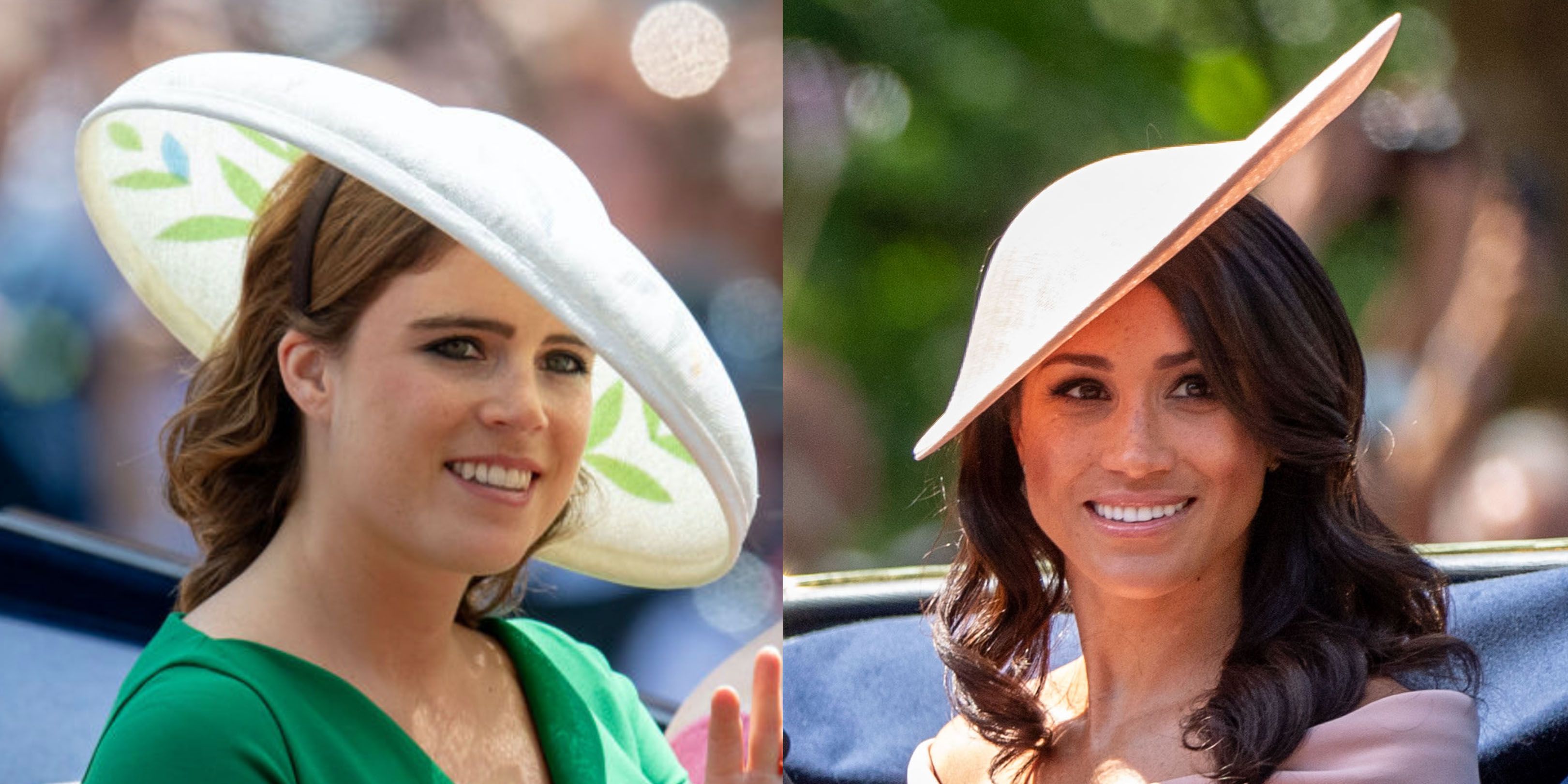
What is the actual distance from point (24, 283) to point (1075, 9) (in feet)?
2.95

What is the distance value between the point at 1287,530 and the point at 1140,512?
119 mm

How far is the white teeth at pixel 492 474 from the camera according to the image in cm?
108

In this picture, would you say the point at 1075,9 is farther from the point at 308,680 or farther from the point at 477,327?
the point at 308,680

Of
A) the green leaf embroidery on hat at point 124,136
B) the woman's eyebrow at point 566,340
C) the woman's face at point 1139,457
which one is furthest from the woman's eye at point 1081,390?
the green leaf embroidery on hat at point 124,136

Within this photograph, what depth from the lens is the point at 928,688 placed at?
54.5 inches

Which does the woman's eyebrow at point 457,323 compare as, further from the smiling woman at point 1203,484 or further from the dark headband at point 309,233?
the smiling woman at point 1203,484

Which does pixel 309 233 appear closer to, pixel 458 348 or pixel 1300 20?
pixel 458 348

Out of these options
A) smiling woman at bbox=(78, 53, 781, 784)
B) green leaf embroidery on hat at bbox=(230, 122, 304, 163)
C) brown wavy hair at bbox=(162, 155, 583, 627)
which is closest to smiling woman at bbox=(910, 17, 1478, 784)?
smiling woman at bbox=(78, 53, 781, 784)

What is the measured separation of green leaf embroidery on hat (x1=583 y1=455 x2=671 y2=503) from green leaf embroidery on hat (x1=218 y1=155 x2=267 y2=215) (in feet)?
1.17

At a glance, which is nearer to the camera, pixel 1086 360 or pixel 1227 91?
pixel 1086 360

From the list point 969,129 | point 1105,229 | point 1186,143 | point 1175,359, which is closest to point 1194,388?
point 1175,359

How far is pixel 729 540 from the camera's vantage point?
131 cm

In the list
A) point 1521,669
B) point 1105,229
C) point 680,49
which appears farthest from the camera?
point 680,49

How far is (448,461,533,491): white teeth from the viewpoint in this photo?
1076 mm
